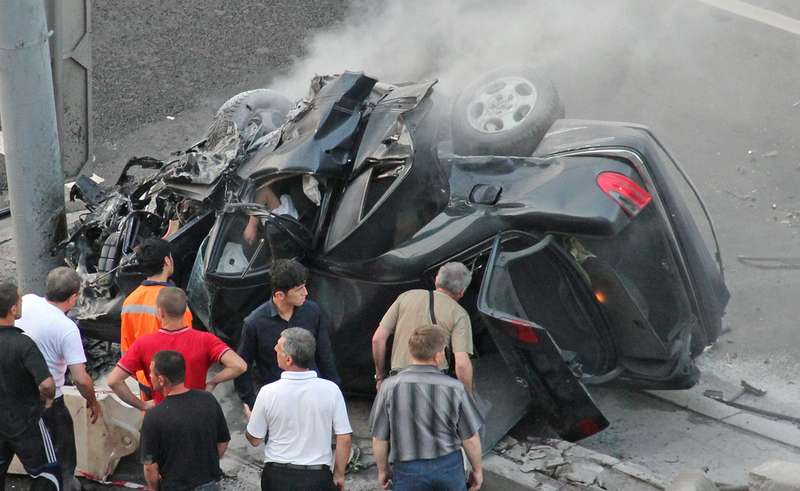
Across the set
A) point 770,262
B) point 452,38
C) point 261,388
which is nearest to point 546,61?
point 452,38

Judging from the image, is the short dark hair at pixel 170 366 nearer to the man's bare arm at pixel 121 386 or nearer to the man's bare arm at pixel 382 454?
the man's bare arm at pixel 121 386

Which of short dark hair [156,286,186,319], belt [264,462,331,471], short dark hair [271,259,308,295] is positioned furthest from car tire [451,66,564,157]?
belt [264,462,331,471]

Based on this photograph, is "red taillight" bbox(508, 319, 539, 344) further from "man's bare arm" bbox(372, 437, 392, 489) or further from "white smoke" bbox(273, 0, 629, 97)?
"white smoke" bbox(273, 0, 629, 97)

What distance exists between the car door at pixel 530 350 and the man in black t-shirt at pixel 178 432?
156 cm

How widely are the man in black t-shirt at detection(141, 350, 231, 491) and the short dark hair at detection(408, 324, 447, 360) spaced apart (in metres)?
0.93

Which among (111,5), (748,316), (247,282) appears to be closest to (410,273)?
(247,282)

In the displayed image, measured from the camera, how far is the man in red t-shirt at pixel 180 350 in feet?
19.8

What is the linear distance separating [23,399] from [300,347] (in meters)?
1.62

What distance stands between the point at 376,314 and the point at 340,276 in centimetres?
30

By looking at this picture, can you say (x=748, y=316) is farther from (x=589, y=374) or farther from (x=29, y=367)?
(x=29, y=367)

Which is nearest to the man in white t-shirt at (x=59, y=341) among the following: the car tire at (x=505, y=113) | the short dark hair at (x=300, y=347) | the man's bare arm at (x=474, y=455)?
the short dark hair at (x=300, y=347)

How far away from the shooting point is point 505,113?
25.8 ft

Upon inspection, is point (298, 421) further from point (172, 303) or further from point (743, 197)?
point (743, 197)

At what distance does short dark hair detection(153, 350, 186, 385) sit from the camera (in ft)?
17.9
